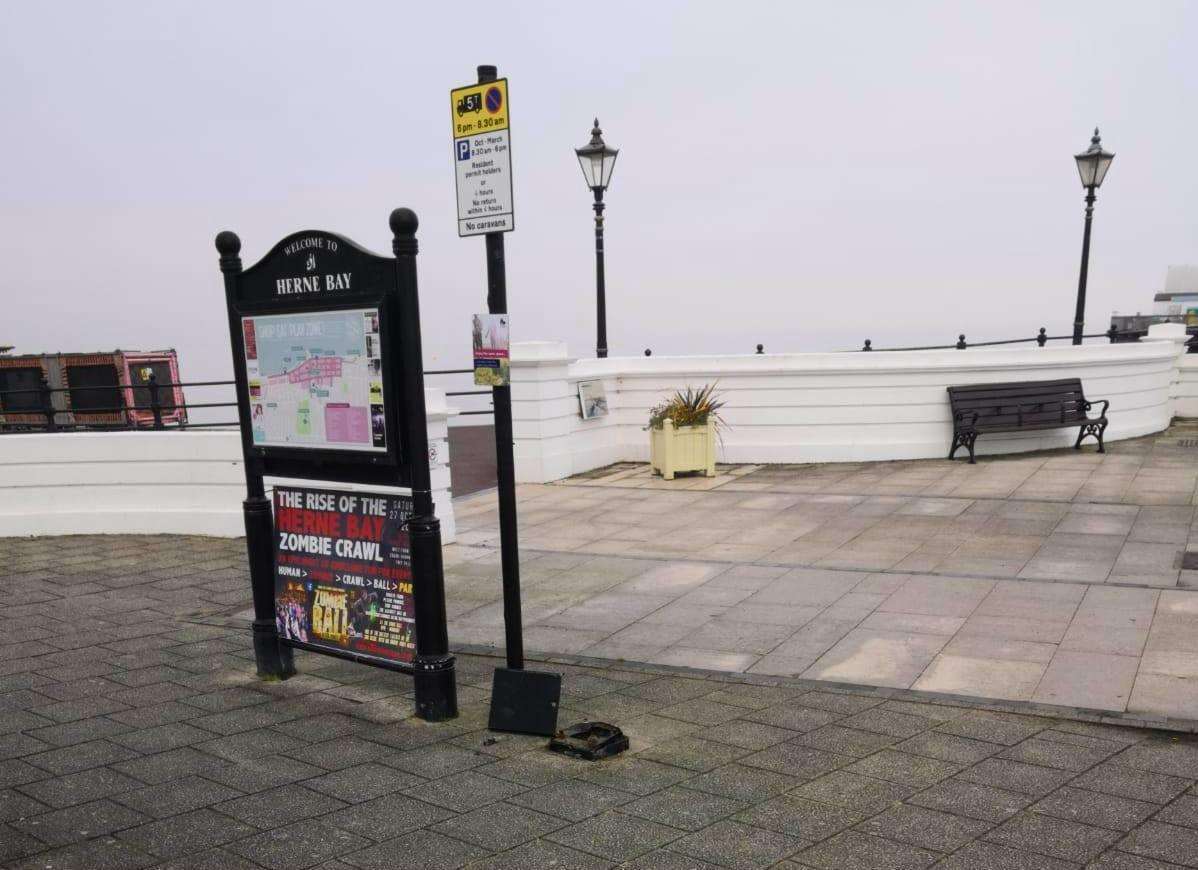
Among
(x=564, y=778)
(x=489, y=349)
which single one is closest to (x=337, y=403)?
(x=489, y=349)

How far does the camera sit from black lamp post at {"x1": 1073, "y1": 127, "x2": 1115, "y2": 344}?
726 inches

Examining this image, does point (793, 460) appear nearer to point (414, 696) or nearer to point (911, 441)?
point (911, 441)

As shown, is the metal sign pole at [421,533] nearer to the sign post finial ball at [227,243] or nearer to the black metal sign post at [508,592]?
the black metal sign post at [508,592]

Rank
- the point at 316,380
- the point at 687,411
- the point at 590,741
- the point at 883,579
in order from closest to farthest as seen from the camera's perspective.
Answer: the point at 590,741
the point at 316,380
the point at 883,579
the point at 687,411

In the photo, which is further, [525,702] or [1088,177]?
[1088,177]

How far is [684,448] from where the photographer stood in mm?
13367

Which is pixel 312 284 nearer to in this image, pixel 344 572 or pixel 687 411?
pixel 344 572

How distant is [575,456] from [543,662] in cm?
780

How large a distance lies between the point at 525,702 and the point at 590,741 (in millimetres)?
456

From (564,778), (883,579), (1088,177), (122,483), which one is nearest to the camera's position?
(564,778)

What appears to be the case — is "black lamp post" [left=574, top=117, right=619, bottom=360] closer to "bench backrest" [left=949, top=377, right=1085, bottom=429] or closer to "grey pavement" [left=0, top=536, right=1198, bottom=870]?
"bench backrest" [left=949, top=377, right=1085, bottom=429]

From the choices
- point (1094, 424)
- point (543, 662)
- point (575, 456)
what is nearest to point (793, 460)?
point (575, 456)

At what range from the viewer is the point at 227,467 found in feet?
34.2

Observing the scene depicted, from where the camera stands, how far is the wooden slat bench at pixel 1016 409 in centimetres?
1384
